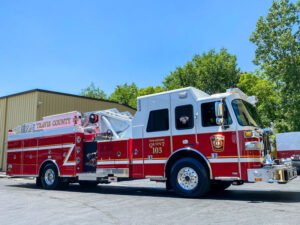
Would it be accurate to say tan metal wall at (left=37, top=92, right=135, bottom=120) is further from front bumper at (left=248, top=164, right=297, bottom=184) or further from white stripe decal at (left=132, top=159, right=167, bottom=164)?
front bumper at (left=248, top=164, right=297, bottom=184)

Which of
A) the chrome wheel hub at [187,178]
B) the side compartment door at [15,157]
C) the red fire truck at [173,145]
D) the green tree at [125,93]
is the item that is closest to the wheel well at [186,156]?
the red fire truck at [173,145]

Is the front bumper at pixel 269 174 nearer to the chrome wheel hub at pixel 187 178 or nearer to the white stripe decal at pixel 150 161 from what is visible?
the chrome wheel hub at pixel 187 178

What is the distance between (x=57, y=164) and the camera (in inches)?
507

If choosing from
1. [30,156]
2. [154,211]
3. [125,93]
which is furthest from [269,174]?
[125,93]

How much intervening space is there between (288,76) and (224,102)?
17.6 meters

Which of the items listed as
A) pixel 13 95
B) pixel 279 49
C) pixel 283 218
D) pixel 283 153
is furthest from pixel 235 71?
pixel 283 218

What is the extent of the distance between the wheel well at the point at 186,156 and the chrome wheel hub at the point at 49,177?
5.69 metres

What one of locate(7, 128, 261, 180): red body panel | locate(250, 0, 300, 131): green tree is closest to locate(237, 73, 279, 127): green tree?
locate(250, 0, 300, 131): green tree

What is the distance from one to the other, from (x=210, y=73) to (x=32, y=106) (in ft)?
69.4

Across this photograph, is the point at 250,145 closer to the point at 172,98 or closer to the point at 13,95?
the point at 172,98

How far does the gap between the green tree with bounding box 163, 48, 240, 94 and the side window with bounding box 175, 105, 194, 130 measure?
27572 millimetres

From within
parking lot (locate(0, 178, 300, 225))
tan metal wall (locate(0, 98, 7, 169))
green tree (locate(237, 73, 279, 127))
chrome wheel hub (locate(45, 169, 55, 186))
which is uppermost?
green tree (locate(237, 73, 279, 127))

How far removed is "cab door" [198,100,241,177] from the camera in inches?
341

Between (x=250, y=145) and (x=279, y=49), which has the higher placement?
(x=279, y=49)
